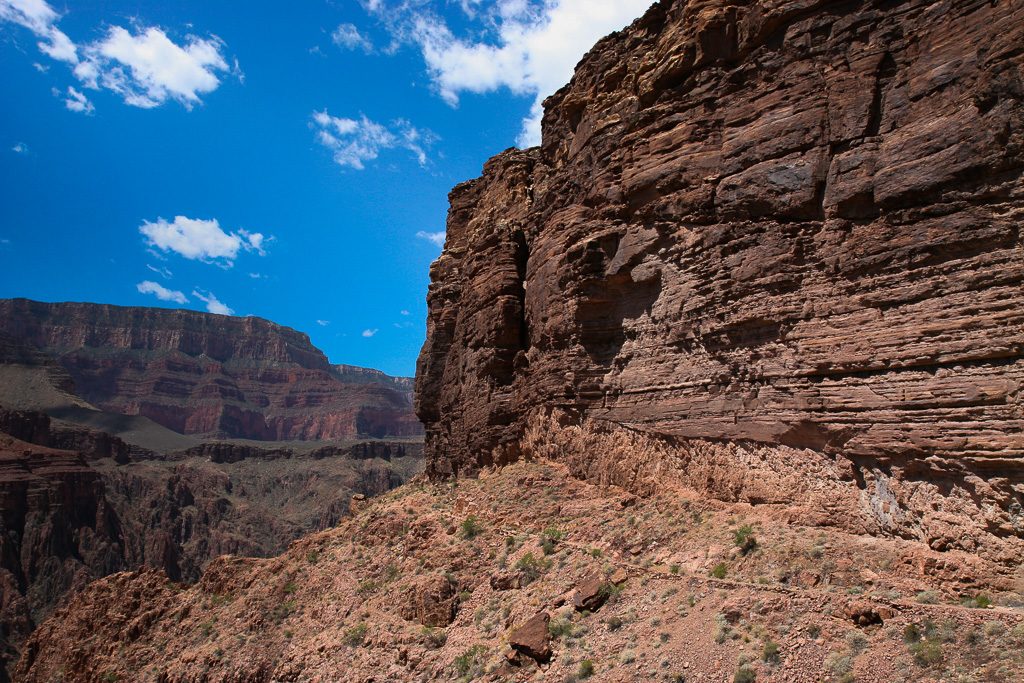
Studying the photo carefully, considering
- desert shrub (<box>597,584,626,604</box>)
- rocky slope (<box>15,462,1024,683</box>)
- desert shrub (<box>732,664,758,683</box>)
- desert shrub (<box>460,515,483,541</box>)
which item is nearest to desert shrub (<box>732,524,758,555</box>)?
rocky slope (<box>15,462,1024,683</box>)

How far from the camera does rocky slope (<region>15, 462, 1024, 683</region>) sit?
8898 millimetres

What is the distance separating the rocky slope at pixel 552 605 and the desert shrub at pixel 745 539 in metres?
0.04

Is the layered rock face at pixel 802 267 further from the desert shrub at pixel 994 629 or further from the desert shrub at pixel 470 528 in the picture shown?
the desert shrub at pixel 470 528

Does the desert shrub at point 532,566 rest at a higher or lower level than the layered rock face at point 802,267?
lower

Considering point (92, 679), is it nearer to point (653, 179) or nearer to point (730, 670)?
point (730, 670)

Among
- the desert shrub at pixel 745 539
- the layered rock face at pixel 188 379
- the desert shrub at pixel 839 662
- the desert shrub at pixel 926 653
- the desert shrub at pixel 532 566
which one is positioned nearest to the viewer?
the desert shrub at pixel 926 653

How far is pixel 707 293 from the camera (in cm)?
1457

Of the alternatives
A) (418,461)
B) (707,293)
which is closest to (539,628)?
(707,293)

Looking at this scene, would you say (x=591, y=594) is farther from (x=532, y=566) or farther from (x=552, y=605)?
(x=532, y=566)

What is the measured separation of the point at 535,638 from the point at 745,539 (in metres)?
4.36

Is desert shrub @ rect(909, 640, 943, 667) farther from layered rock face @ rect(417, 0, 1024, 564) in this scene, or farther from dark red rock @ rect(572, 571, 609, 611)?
dark red rock @ rect(572, 571, 609, 611)

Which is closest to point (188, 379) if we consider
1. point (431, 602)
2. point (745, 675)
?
point (431, 602)

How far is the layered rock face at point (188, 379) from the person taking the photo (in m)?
169

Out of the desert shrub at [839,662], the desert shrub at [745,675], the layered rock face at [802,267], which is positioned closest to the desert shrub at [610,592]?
the layered rock face at [802,267]
